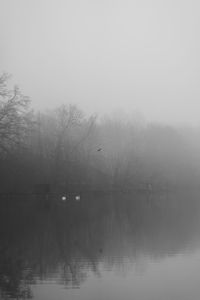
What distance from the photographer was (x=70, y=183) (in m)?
68.9

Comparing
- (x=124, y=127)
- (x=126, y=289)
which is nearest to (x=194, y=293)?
(x=126, y=289)

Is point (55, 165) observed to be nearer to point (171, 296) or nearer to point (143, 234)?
point (143, 234)

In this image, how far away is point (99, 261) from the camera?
54.2ft

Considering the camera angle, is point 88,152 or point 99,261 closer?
point 99,261

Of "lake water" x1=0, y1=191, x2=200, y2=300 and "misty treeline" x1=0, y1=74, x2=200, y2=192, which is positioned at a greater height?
"misty treeline" x1=0, y1=74, x2=200, y2=192

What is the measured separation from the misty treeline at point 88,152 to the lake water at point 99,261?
2928 cm

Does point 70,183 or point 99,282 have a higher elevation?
point 70,183

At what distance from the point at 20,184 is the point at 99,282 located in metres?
47.3

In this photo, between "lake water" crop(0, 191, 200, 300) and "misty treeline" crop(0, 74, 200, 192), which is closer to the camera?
"lake water" crop(0, 191, 200, 300)

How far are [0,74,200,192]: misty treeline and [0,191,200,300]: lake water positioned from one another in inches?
1153

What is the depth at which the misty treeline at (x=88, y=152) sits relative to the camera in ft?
180

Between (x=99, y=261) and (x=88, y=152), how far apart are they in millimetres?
59283

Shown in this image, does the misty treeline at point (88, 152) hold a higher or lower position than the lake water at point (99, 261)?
higher

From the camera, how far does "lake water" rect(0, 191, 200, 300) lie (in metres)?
12.3
